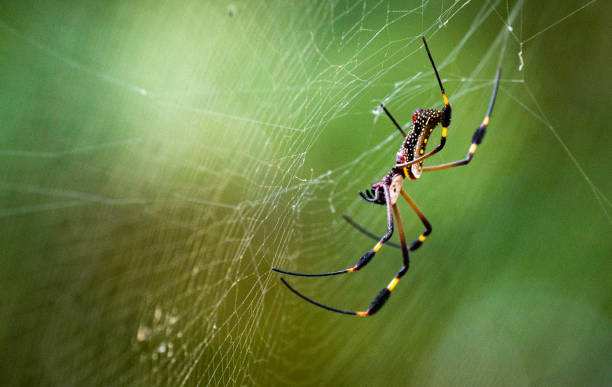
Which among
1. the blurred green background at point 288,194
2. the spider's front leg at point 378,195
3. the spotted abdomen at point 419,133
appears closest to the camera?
the spotted abdomen at point 419,133

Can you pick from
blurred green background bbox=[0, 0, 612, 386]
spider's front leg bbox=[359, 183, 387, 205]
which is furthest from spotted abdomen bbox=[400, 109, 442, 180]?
blurred green background bbox=[0, 0, 612, 386]

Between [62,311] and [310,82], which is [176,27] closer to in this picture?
[310,82]

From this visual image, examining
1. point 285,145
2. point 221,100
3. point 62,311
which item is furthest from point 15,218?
point 285,145

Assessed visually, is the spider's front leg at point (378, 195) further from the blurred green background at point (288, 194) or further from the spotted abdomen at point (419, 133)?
the blurred green background at point (288, 194)

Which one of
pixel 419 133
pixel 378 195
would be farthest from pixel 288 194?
pixel 419 133

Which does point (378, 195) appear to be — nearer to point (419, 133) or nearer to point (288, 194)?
point (419, 133)

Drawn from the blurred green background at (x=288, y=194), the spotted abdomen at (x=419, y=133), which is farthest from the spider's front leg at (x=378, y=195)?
the blurred green background at (x=288, y=194)

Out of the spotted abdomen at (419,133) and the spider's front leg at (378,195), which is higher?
the spotted abdomen at (419,133)

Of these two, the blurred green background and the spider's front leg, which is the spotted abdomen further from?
the blurred green background
